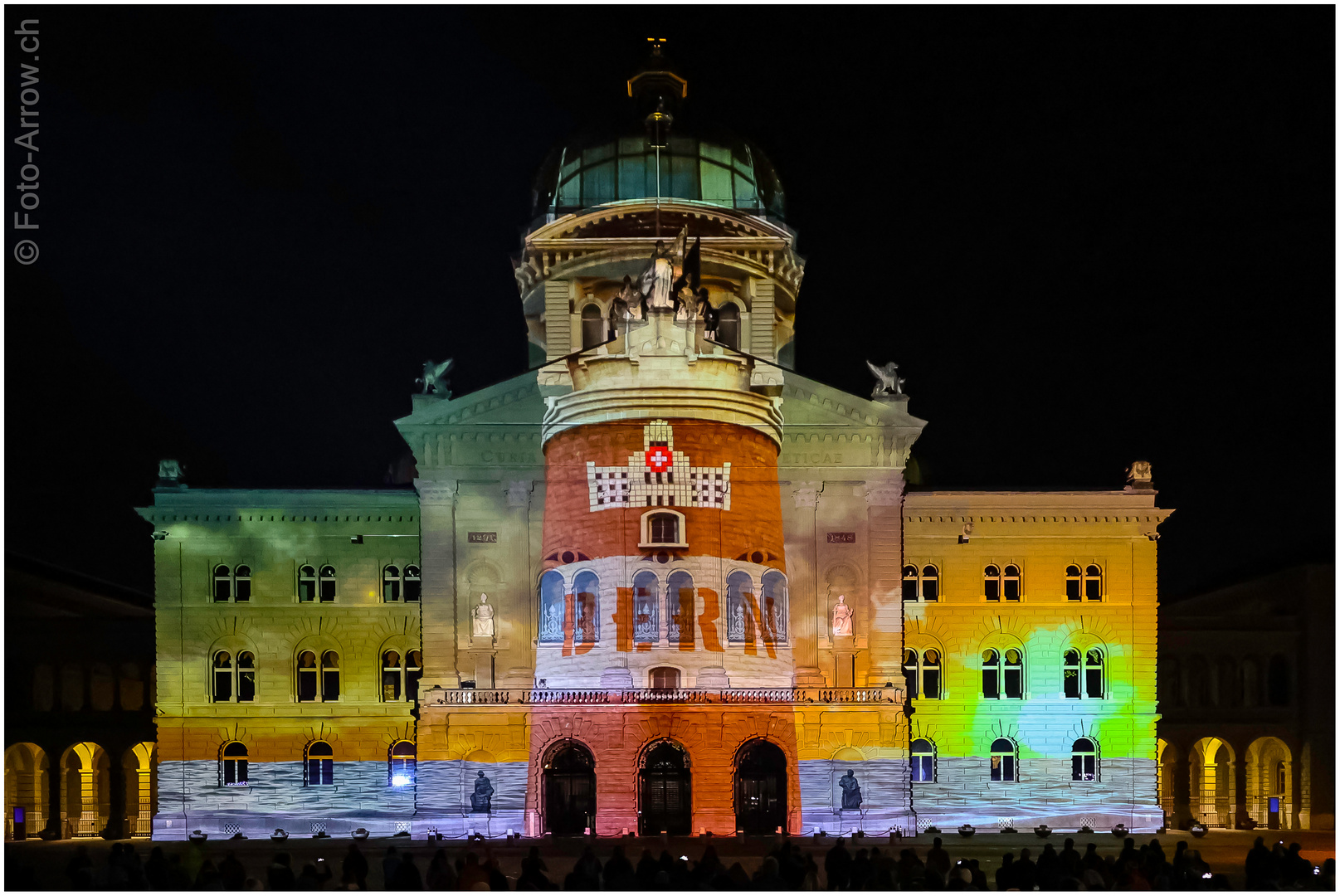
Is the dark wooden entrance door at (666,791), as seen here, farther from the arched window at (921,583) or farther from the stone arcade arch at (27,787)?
the stone arcade arch at (27,787)

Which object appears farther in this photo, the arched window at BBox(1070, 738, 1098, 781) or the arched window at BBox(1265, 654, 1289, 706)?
the arched window at BBox(1265, 654, 1289, 706)

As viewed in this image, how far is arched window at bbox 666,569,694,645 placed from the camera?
3956 cm

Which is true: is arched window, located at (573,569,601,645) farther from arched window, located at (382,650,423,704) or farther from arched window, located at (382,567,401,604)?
arched window, located at (382,567,401,604)

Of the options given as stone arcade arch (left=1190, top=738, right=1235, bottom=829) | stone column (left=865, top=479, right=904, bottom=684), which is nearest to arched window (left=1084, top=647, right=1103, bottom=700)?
stone arcade arch (left=1190, top=738, right=1235, bottom=829)

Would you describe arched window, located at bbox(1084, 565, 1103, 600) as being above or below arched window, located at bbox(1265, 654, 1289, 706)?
above

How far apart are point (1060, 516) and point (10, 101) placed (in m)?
27.2

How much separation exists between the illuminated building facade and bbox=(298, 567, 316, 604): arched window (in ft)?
0.32

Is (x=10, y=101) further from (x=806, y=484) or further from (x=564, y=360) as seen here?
(x=806, y=484)

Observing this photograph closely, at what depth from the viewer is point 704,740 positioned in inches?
1535

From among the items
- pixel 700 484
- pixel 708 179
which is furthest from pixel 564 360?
pixel 708 179

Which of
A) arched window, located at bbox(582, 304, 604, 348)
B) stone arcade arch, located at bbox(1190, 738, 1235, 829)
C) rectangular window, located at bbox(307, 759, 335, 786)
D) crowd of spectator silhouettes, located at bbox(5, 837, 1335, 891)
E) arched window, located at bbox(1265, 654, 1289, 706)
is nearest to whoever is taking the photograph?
crowd of spectator silhouettes, located at bbox(5, 837, 1335, 891)

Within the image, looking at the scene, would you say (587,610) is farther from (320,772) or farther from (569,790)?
(320,772)

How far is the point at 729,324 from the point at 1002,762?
535 inches

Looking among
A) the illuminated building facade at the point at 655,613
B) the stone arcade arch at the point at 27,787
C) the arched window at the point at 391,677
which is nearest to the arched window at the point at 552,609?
the illuminated building facade at the point at 655,613
